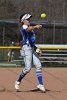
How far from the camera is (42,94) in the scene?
967 cm

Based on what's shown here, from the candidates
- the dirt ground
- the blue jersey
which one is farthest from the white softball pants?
the dirt ground

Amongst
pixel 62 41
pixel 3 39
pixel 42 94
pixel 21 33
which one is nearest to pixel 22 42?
pixel 21 33

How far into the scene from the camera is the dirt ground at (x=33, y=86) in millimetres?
9352

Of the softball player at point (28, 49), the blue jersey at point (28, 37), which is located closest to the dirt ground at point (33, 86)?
the softball player at point (28, 49)

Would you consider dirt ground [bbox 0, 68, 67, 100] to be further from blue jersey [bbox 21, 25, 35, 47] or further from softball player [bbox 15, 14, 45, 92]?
blue jersey [bbox 21, 25, 35, 47]

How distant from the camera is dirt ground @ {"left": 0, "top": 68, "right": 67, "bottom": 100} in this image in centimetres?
935

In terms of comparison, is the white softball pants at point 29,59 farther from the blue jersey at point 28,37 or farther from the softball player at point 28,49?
the blue jersey at point 28,37

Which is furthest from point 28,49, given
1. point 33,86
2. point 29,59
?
point 33,86

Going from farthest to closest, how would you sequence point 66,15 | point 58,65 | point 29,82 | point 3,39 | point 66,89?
1. point 66,15
2. point 3,39
3. point 58,65
4. point 29,82
5. point 66,89

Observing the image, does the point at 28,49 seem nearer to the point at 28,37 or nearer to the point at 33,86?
the point at 28,37

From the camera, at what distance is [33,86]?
36.6 ft

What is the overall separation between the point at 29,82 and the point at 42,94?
2173 millimetres

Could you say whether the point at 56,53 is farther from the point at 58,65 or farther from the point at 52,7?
the point at 52,7

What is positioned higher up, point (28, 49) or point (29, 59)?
point (28, 49)
